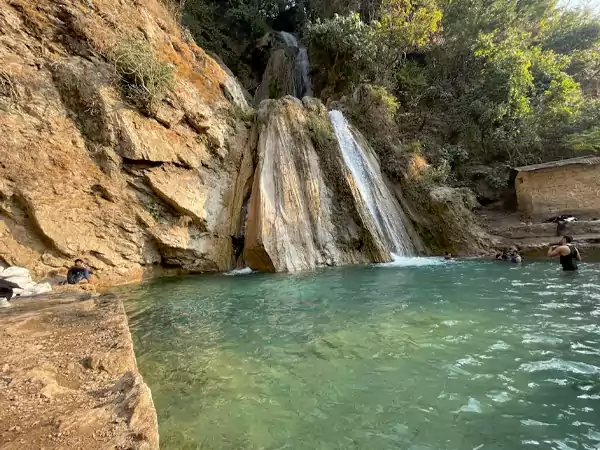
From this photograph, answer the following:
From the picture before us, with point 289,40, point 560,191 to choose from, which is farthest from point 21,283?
point 289,40

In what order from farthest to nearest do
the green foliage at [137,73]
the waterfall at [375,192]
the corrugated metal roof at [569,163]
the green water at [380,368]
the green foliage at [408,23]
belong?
1. the green foliage at [408,23]
2. the corrugated metal roof at [569,163]
3. the waterfall at [375,192]
4. the green foliage at [137,73]
5. the green water at [380,368]

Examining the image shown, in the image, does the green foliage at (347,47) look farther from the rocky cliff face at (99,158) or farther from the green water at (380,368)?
the green water at (380,368)

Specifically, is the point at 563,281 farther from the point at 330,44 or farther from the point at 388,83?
the point at 330,44

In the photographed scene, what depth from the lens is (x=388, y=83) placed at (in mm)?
19172

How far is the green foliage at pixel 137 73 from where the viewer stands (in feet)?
37.3

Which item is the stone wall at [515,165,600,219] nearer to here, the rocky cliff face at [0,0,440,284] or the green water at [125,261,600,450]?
the rocky cliff face at [0,0,440,284]

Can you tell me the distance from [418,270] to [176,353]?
7.86m

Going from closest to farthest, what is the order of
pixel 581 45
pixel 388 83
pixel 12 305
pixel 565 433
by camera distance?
pixel 565 433, pixel 12 305, pixel 388 83, pixel 581 45

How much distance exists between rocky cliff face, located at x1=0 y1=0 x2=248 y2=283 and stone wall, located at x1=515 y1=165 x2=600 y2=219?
494 inches


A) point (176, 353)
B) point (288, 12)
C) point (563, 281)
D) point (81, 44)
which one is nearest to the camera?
point (176, 353)

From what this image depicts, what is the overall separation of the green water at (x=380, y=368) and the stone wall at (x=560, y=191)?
27.2ft

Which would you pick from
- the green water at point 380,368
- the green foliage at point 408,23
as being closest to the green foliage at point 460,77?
the green foliage at point 408,23

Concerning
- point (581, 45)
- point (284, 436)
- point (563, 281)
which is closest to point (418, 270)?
point (563, 281)

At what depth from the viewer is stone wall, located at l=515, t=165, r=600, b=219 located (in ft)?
47.2
